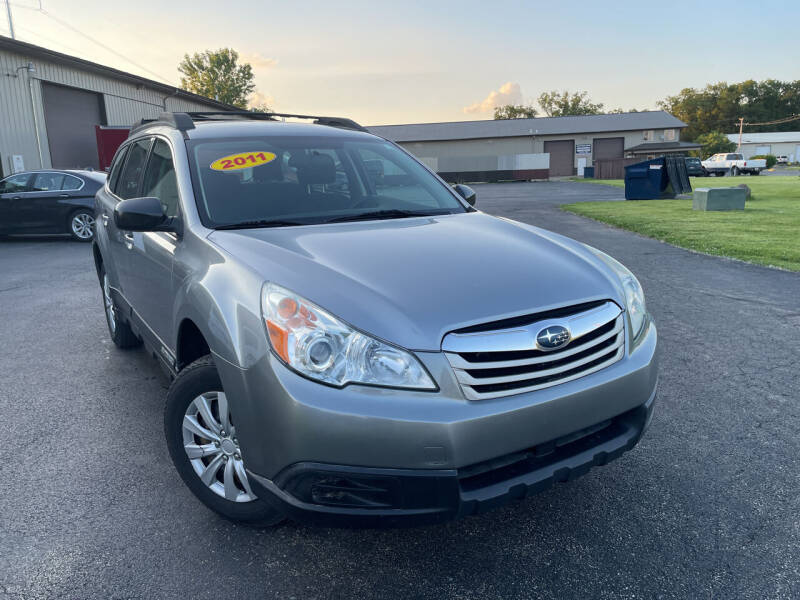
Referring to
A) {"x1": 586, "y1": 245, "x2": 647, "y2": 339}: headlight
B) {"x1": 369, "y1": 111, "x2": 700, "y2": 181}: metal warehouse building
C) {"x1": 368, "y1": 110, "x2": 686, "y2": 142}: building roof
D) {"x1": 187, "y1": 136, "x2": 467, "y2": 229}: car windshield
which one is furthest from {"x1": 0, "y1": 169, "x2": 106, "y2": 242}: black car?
{"x1": 368, "y1": 110, "x2": 686, "y2": 142}: building roof

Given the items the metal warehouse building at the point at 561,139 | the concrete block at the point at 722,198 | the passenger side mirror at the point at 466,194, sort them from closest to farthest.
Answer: the passenger side mirror at the point at 466,194, the concrete block at the point at 722,198, the metal warehouse building at the point at 561,139

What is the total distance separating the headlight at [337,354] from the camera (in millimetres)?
2037

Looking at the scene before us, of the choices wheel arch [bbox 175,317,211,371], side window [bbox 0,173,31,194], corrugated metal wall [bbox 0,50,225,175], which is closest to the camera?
wheel arch [bbox 175,317,211,371]

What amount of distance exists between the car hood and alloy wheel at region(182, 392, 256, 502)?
0.65 meters

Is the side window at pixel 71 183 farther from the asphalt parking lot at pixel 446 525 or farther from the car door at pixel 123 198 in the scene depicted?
the asphalt parking lot at pixel 446 525

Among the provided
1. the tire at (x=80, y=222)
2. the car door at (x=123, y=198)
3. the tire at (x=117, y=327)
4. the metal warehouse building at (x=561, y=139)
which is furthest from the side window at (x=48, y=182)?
the metal warehouse building at (x=561, y=139)

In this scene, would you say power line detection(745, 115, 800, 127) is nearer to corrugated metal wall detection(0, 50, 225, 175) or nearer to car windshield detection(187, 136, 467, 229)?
corrugated metal wall detection(0, 50, 225, 175)

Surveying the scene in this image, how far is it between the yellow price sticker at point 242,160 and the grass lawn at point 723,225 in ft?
24.1

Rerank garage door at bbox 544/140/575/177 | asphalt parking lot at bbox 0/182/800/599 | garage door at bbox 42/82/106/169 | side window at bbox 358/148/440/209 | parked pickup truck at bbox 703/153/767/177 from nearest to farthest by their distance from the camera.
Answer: asphalt parking lot at bbox 0/182/800/599 → side window at bbox 358/148/440/209 → garage door at bbox 42/82/106/169 → parked pickup truck at bbox 703/153/767/177 → garage door at bbox 544/140/575/177

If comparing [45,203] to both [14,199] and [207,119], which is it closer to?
[14,199]

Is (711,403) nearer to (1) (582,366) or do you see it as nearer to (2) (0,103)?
(1) (582,366)

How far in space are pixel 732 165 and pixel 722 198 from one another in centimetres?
3906

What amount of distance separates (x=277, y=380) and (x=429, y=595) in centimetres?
97

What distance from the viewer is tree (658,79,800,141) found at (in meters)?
98.6
